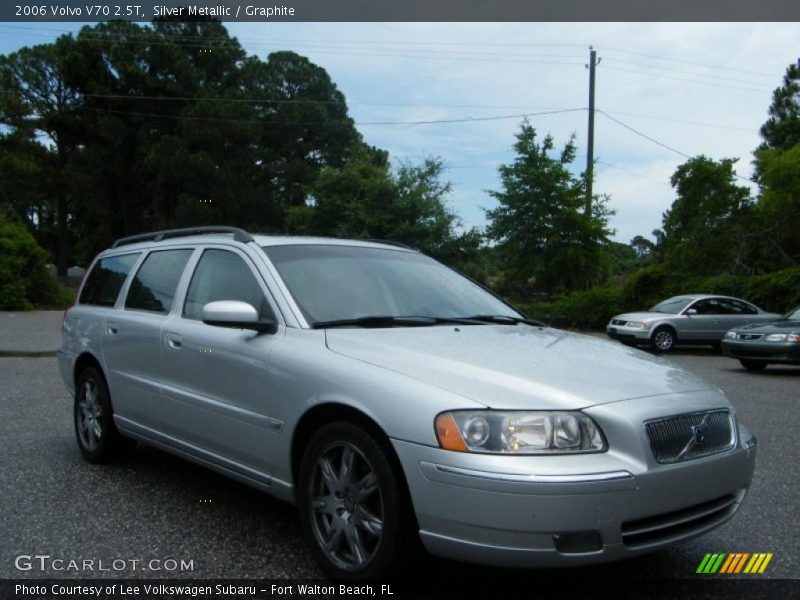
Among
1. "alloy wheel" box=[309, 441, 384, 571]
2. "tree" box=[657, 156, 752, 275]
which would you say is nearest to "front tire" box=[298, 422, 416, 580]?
"alloy wheel" box=[309, 441, 384, 571]

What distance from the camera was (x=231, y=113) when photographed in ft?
141

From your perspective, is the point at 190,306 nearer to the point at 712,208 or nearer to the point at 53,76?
the point at 712,208

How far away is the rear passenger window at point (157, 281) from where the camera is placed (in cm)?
484

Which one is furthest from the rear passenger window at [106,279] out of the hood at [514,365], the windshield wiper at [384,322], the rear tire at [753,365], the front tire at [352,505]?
the rear tire at [753,365]

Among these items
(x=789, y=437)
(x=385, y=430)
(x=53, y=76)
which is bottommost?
(x=789, y=437)

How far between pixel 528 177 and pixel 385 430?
1051 inches

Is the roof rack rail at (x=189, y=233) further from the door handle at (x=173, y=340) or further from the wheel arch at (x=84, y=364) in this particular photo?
the wheel arch at (x=84, y=364)

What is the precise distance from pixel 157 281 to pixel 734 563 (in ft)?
12.6

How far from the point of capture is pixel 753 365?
13961mm

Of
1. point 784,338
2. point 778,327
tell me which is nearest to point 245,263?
point 784,338

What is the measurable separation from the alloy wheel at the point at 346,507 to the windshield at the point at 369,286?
778 millimetres

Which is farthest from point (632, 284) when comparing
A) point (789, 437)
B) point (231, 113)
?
point (231, 113)

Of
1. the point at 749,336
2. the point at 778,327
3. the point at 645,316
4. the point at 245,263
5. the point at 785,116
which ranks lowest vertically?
the point at 645,316

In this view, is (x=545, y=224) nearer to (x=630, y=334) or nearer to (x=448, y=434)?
(x=630, y=334)
